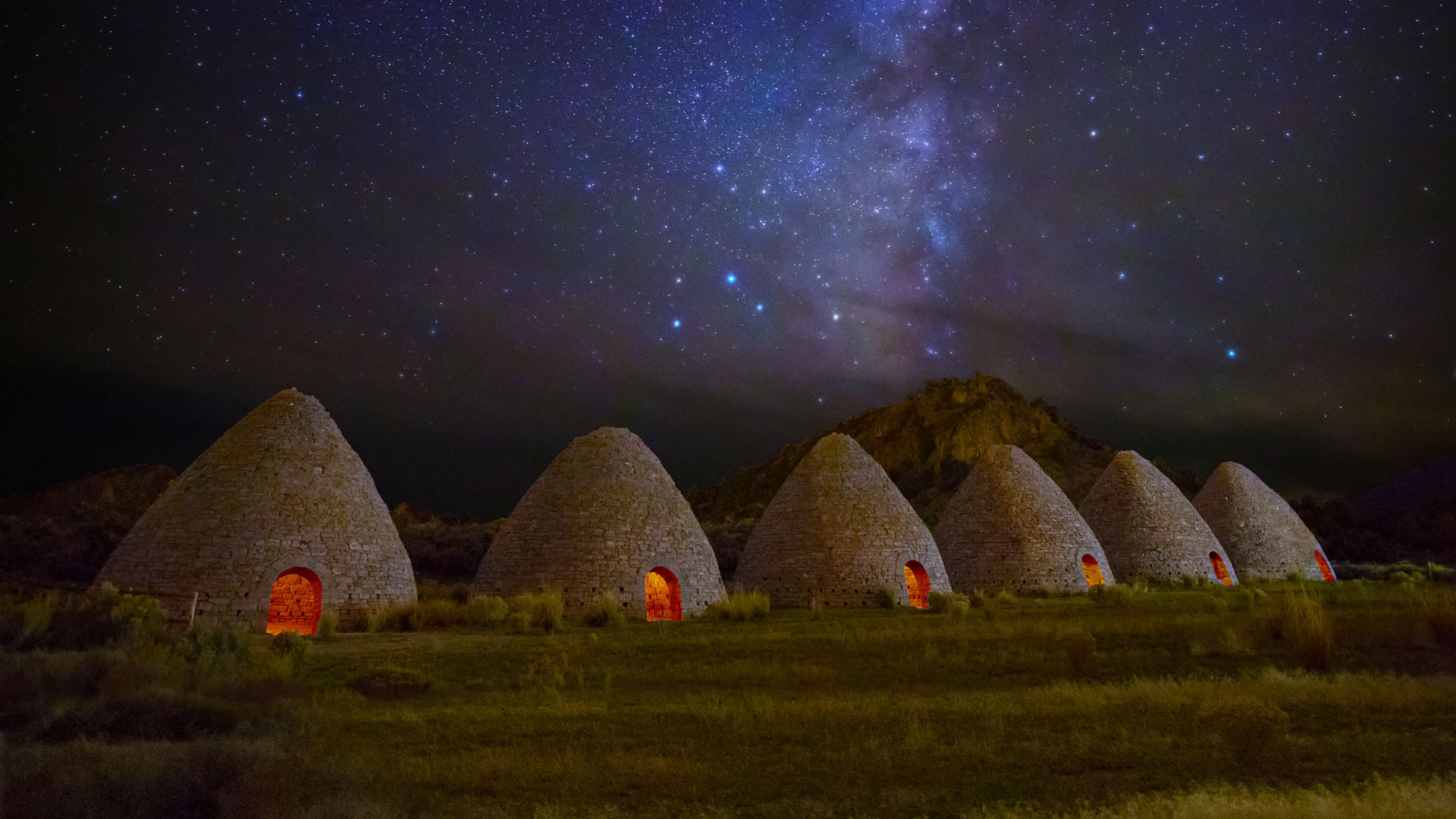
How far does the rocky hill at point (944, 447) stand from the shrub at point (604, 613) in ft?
136

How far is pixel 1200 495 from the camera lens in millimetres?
30422

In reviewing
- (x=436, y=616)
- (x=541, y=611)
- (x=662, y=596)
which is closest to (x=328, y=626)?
(x=436, y=616)

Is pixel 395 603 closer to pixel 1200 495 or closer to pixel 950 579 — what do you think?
pixel 950 579

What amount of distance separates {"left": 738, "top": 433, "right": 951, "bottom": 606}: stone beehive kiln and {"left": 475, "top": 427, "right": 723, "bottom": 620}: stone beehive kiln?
2185 mm

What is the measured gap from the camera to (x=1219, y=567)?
26.2 metres

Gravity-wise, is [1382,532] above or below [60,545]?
above

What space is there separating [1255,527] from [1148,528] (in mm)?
7094

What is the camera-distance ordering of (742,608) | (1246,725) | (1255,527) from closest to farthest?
(1246,725), (742,608), (1255,527)

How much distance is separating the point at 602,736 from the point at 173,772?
310 centimetres

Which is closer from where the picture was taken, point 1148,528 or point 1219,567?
point 1148,528

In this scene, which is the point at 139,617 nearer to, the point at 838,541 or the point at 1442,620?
the point at 838,541

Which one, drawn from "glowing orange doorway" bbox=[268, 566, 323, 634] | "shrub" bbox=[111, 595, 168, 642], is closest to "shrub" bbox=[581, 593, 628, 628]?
"glowing orange doorway" bbox=[268, 566, 323, 634]

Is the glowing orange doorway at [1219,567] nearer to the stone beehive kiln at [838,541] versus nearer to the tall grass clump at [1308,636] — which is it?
the stone beehive kiln at [838,541]

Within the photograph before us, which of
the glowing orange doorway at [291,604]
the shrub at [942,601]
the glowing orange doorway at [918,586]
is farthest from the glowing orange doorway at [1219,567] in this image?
the glowing orange doorway at [291,604]
